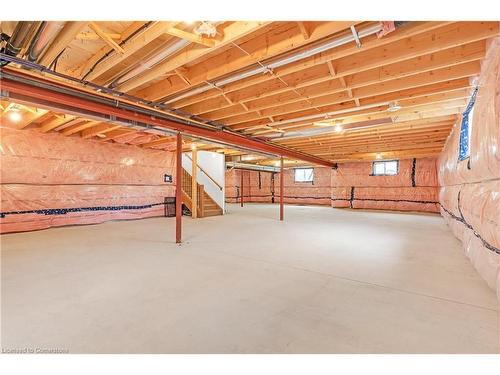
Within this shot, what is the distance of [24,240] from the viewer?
4.22m

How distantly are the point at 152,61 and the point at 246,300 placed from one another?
253cm

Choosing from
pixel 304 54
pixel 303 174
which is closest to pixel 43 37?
pixel 304 54

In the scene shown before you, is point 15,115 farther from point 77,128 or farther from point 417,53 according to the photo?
point 417,53

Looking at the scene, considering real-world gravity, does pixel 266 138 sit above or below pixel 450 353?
above

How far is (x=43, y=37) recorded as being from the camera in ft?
5.88

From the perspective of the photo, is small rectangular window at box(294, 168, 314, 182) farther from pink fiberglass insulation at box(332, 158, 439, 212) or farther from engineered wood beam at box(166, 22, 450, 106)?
engineered wood beam at box(166, 22, 450, 106)

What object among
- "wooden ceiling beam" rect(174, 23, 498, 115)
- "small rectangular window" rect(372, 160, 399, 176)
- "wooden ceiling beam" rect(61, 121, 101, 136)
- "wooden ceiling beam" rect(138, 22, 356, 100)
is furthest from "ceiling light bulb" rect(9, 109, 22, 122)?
"small rectangular window" rect(372, 160, 399, 176)

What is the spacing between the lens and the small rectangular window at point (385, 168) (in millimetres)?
9977

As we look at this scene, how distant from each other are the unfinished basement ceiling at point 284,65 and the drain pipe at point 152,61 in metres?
0.01

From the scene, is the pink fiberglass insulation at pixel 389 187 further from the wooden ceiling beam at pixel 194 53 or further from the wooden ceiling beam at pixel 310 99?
the wooden ceiling beam at pixel 194 53
